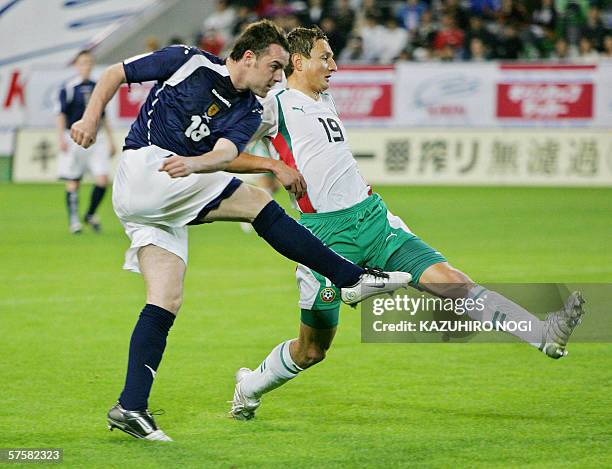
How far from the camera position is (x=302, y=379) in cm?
713

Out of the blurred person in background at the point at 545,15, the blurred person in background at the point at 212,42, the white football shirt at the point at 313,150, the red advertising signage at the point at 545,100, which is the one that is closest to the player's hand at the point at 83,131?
the white football shirt at the point at 313,150

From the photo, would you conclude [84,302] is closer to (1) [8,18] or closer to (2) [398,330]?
(2) [398,330]

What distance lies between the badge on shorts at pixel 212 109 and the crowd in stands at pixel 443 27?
17226 millimetres

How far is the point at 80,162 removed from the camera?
15.1 metres

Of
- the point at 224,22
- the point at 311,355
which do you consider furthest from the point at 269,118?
the point at 224,22

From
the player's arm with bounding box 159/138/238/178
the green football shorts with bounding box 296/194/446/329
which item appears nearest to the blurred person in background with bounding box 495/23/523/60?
the green football shorts with bounding box 296/194/446/329

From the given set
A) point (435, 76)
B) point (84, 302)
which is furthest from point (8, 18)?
point (84, 302)

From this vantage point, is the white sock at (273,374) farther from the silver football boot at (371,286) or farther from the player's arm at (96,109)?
the player's arm at (96,109)

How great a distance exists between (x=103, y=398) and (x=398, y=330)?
1.70m

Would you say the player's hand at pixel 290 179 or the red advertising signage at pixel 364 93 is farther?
the red advertising signage at pixel 364 93

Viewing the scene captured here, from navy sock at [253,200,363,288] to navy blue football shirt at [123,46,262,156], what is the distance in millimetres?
360

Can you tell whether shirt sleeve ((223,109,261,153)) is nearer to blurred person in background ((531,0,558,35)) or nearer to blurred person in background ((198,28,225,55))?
blurred person in background ((198,28,225,55))

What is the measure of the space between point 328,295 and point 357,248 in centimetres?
36

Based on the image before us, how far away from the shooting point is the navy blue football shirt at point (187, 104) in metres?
5.40
